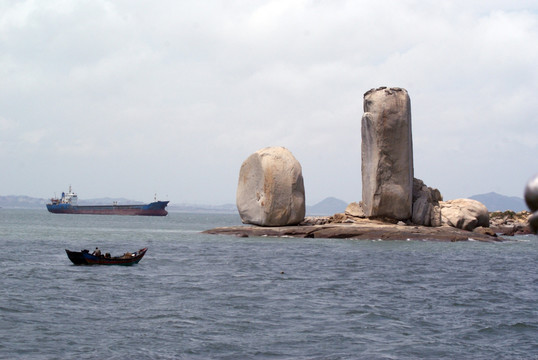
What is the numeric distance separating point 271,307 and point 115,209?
375 ft

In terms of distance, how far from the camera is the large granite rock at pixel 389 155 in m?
46.0

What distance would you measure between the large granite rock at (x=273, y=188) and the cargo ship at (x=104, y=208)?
3255 inches

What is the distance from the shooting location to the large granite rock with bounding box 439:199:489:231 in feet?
154

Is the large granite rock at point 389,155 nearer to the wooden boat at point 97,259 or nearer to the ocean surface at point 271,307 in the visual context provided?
the ocean surface at point 271,307

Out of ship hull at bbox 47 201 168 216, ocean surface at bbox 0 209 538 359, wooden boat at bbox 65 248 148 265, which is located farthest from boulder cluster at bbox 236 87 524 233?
ship hull at bbox 47 201 168 216

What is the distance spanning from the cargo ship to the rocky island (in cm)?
8324

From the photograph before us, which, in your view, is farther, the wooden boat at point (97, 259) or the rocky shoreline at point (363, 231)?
the rocky shoreline at point (363, 231)

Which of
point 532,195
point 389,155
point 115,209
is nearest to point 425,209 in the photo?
point 389,155

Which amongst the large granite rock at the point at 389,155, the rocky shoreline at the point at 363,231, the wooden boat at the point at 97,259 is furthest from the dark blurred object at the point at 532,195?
the large granite rock at the point at 389,155

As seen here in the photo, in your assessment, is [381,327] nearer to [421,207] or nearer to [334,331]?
[334,331]

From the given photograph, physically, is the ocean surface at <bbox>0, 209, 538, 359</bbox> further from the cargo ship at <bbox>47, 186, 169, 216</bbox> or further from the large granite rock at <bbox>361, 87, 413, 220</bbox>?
the cargo ship at <bbox>47, 186, 169, 216</bbox>

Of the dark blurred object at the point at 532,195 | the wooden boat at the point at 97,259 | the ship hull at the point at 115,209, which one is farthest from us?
the ship hull at the point at 115,209

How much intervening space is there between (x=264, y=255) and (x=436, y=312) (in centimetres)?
1533

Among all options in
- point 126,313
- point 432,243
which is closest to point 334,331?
point 126,313
